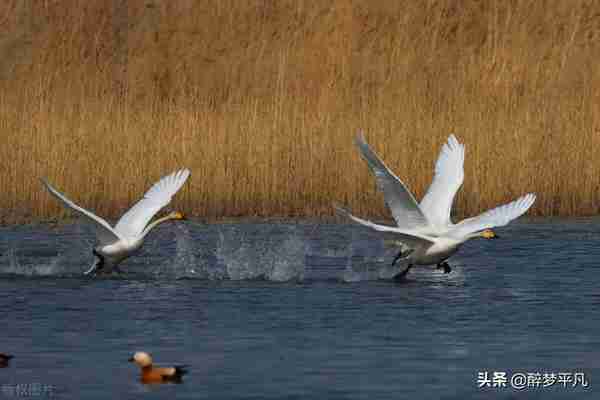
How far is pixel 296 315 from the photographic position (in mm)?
10977

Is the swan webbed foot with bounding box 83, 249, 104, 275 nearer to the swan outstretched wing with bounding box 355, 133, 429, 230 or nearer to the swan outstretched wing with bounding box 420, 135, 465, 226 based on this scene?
the swan outstretched wing with bounding box 355, 133, 429, 230

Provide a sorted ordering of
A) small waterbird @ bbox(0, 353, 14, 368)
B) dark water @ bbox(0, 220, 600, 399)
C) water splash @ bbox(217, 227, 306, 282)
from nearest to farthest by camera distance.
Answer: dark water @ bbox(0, 220, 600, 399), small waterbird @ bbox(0, 353, 14, 368), water splash @ bbox(217, 227, 306, 282)

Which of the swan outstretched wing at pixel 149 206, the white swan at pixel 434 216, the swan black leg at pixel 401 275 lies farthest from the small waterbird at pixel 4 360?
the swan black leg at pixel 401 275

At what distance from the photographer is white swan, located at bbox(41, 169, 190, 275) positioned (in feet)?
42.8

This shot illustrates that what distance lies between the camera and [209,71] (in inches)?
1217

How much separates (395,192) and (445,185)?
4.02ft

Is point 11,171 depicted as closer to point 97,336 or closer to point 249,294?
point 249,294

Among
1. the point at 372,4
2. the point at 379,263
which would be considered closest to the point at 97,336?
the point at 379,263

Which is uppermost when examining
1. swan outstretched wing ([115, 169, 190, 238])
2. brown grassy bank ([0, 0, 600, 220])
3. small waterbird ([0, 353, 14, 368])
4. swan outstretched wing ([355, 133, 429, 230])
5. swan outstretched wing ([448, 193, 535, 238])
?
brown grassy bank ([0, 0, 600, 220])

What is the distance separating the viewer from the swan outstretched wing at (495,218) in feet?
40.3

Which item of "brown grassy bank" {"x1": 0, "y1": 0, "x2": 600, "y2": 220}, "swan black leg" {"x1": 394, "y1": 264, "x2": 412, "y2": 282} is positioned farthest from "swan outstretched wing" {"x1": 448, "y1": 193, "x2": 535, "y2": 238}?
"brown grassy bank" {"x1": 0, "y1": 0, "x2": 600, "y2": 220}

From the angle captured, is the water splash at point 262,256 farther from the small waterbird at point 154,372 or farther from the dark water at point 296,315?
the small waterbird at point 154,372

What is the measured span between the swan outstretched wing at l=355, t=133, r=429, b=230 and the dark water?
1.75 feet

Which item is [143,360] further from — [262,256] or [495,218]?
[262,256]
